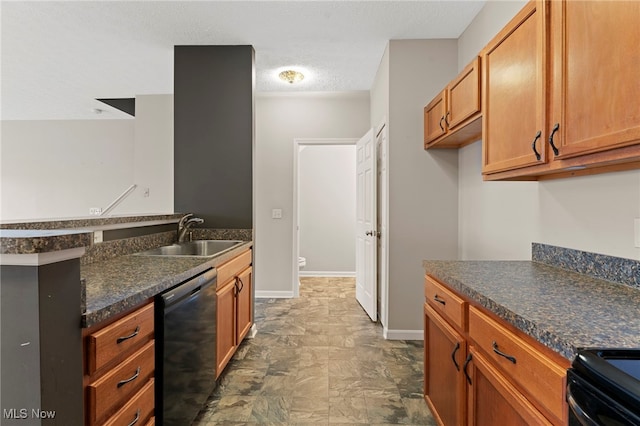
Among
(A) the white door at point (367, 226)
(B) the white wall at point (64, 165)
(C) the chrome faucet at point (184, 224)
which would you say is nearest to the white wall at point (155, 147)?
(B) the white wall at point (64, 165)

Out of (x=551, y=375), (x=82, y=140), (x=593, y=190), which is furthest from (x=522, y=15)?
(x=82, y=140)

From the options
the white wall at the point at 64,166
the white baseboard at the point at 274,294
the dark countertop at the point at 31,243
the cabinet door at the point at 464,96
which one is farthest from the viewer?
the white wall at the point at 64,166

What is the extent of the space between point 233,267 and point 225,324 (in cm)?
39

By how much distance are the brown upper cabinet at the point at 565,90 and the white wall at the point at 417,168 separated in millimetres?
1150

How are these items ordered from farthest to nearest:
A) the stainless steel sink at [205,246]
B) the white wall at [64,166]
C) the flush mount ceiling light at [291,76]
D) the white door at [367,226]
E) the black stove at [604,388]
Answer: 1. the white wall at [64,166]
2. the flush mount ceiling light at [291,76]
3. the white door at [367,226]
4. the stainless steel sink at [205,246]
5. the black stove at [604,388]

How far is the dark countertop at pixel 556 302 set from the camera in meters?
0.80

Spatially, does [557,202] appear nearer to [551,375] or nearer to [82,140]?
[551,375]

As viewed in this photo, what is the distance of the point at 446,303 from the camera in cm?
150

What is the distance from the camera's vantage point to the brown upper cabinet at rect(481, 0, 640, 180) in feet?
3.19

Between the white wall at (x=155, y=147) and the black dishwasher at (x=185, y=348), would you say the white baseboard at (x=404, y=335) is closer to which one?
the black dishwasher at (x=185, y=348)

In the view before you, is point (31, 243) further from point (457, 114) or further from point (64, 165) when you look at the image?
point (64, 165)

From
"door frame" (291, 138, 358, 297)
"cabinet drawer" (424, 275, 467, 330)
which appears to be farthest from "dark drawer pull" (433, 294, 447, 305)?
"door frame" (291, 138, 358, 297)

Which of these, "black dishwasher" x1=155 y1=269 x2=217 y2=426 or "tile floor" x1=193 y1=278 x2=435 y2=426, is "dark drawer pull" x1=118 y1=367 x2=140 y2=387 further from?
"tile floor" x1=193 y1=278 x2=435 y2=426

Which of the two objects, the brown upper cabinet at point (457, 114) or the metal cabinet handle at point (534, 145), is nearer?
the metal cabinet handle at point (534, 145)
